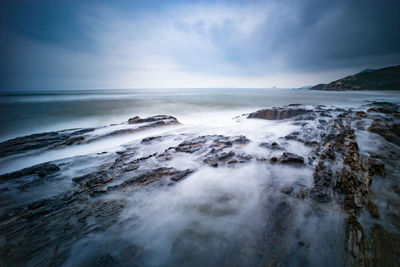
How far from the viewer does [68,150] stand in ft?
21.0

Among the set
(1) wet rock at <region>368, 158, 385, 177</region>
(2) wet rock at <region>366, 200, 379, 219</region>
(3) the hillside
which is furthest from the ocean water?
(3) the hillside

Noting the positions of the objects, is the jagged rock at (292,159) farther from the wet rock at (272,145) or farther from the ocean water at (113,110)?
the ocean water at (113,110)

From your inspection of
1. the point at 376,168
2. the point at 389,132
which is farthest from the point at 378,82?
the point at 376,168

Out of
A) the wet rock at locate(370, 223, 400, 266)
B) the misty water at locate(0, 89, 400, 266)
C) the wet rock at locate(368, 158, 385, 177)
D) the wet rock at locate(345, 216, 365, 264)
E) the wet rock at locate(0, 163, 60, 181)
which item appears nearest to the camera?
the wet rock at locate(370, 223, 400, 266)

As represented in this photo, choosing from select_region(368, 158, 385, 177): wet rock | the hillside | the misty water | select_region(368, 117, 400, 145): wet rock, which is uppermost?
the hillside

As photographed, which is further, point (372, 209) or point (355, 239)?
point (372, 209)

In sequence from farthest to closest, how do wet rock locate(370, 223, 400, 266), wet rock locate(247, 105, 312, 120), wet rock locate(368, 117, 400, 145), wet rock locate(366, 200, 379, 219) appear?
wet rock locate(247, 105, 312, 120) < wet rock locate(368, 117, 400, 145) < wet rock locate(366, 200, 379, 219) < wet rock locate(370, 223, 400, 266)

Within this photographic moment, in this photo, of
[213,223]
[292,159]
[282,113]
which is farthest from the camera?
[282,113]

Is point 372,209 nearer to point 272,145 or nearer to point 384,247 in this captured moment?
point 384,247

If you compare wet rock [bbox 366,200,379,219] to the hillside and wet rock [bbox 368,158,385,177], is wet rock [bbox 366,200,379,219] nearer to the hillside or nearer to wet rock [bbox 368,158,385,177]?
wet rock [bbox 368,158,385,177]

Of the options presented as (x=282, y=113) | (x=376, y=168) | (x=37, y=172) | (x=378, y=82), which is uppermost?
(x=378, y=82)

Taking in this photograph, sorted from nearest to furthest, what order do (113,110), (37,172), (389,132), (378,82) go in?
(37,172) → (389,132) → (113,110) → (378,82)

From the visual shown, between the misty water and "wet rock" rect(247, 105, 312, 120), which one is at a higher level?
"wet rock" rect(247, 105, 312, 120)

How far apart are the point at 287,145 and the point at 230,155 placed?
88.6 inches
